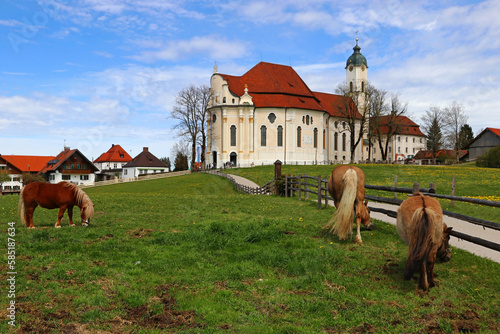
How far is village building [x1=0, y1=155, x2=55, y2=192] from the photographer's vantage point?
66062 mm

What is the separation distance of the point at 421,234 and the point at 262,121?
55.8 m

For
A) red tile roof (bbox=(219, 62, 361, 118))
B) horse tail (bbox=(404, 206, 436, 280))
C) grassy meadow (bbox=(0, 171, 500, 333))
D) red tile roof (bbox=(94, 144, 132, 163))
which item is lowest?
grassy meadow (bbox=(0, 171, 500, 333))

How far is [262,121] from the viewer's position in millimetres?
60688

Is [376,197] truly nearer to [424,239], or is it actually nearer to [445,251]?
[445,251]

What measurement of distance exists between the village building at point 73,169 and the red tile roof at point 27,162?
7.17 meters

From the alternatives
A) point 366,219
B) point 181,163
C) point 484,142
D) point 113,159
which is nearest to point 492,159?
point 484,142

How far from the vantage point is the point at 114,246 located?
7980 millimetres

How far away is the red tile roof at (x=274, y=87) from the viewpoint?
201ft

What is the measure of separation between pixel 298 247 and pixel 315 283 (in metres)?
2.20

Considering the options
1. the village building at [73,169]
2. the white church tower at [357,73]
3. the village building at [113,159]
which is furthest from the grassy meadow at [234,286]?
the village building at [113,159]

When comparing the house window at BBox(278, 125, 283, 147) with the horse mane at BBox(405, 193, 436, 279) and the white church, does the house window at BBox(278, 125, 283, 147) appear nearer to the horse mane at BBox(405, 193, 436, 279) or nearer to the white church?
the white church

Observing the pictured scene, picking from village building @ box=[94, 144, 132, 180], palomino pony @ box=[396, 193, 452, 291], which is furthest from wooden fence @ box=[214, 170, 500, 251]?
village building @ box=[94, 144, 132, 180]

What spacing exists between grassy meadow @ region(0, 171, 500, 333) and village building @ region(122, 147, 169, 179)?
73695 millimetres

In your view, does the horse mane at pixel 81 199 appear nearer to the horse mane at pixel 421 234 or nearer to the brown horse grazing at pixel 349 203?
the brown horse grazing at pixel 349 203
